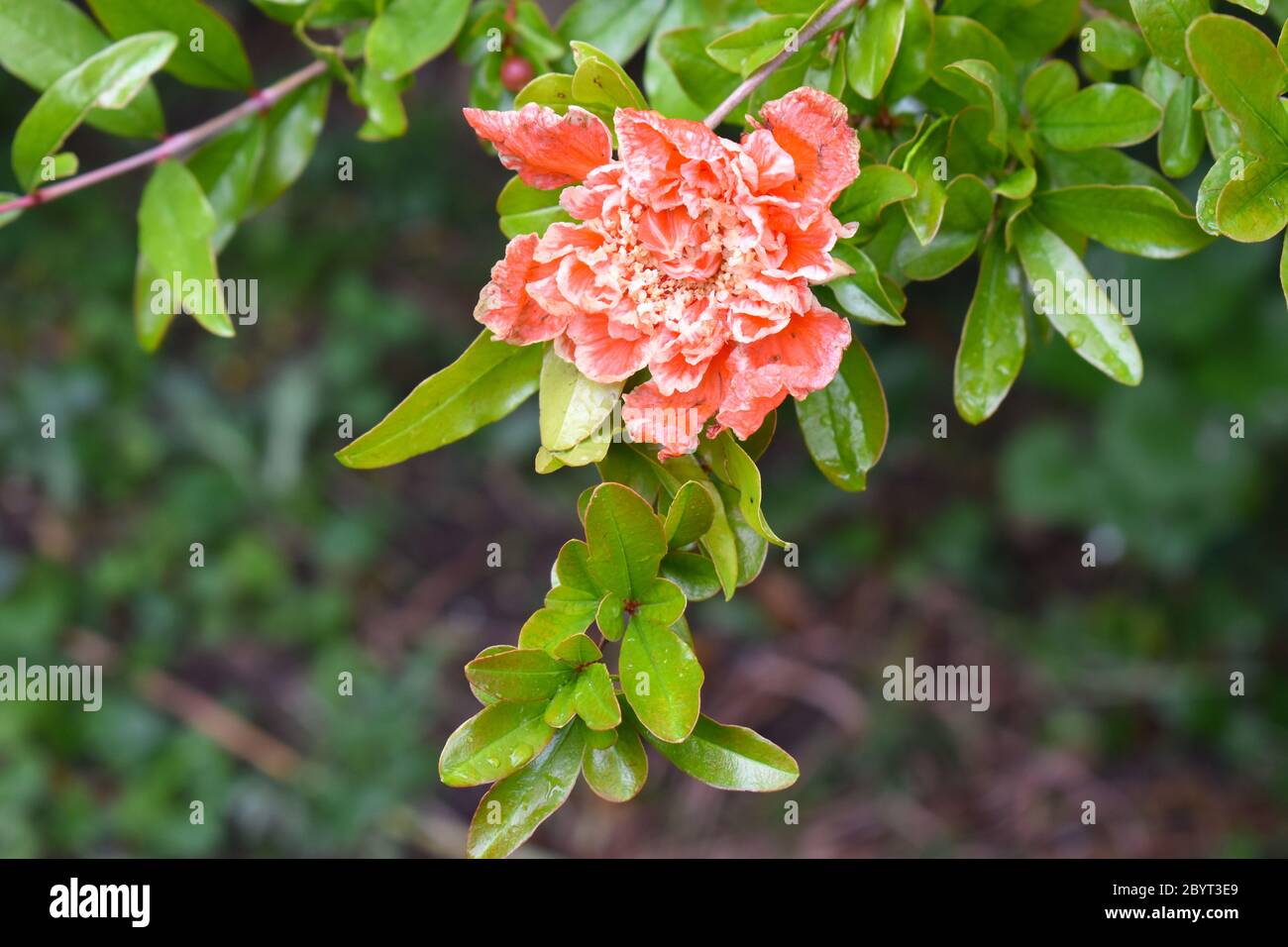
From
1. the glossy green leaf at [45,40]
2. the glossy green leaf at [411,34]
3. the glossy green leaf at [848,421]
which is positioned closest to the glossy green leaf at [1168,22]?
the glossy green leaf at [848,421]

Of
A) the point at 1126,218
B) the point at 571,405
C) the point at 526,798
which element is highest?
the point at 1126,218

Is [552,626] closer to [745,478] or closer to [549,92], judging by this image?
[745,478]

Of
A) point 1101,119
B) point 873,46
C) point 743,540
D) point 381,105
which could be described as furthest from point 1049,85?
point 381,105

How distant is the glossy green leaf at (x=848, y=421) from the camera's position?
74cm

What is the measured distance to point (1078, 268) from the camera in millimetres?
749

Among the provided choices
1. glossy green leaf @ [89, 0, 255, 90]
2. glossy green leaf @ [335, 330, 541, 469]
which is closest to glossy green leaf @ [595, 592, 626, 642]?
glossy green leaf @ [335, 330, 541, 469]

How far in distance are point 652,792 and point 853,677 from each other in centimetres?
44

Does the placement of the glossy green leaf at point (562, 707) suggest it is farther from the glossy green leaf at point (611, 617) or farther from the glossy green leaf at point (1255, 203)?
the glossy green leaf at point (1255, 203)

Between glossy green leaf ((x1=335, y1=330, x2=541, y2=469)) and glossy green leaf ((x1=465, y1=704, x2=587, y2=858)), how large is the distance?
205mm

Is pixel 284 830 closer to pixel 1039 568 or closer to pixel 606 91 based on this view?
pixel 1039 568

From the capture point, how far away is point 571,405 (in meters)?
0.69

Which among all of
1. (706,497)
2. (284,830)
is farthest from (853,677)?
(706,497)

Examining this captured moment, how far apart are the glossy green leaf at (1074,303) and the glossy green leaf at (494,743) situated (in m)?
0.42

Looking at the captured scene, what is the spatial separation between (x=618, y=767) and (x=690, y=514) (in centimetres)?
17
